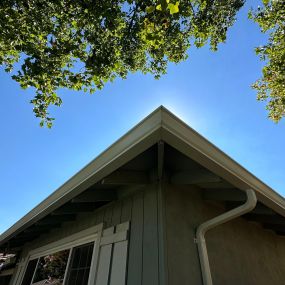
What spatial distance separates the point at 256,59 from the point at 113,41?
4578 mm

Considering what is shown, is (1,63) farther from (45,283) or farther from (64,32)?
(45,283)

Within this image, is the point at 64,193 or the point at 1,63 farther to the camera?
the point at 1,63

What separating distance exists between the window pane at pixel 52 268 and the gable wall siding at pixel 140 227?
98 centimetres

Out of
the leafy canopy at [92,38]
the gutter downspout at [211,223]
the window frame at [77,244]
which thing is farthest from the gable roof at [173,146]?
the leafy canopy at [92,38]

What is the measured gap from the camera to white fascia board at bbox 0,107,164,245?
1203mm

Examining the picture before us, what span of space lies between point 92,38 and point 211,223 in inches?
154

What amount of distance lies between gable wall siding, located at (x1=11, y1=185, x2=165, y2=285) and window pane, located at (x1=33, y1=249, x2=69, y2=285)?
0.98 metres

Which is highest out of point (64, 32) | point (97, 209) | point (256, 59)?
point (256, 59)

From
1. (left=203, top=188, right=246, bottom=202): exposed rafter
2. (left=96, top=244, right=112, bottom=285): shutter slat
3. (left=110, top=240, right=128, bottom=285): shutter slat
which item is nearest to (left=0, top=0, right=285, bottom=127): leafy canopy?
(left=203, top=188, right=246, bottom=202): exposed rafter

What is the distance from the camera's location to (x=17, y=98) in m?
4.87

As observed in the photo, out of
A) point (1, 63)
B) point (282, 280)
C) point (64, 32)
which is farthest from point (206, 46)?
point (282, 280)

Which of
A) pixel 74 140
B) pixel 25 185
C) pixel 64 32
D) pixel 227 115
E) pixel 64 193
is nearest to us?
pixel 64 193

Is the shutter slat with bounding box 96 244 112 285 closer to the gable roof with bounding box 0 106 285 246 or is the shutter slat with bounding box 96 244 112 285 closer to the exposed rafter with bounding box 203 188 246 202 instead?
the gable roof with bounding box 0 106 285 246

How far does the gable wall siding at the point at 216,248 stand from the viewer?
162 cm
